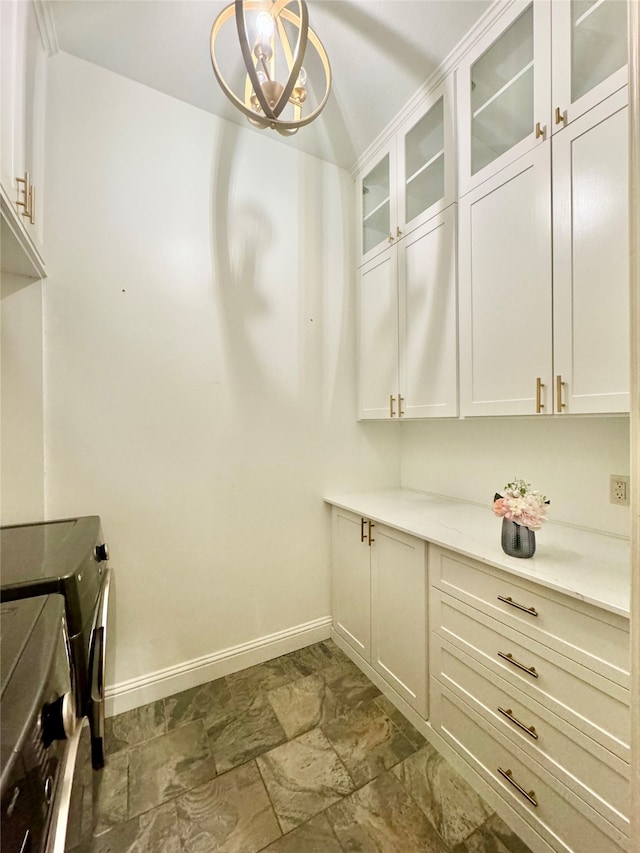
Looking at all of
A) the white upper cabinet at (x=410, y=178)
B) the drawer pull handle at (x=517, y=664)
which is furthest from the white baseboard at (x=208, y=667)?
the white upper cabinet at (x=410, y=178)

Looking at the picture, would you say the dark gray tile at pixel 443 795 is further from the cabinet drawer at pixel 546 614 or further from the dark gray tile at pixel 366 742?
the cabinet drawer at pixel 546 614

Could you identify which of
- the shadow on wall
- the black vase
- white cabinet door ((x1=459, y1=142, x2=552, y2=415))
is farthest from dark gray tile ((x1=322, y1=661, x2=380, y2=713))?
white cabinet door ((x1=459, y1=142, x2=552, y2=415))

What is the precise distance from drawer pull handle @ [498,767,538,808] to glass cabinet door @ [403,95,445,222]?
234cm

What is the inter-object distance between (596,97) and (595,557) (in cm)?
151

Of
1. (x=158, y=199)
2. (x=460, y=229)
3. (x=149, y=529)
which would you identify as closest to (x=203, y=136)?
(x=158, y=199)

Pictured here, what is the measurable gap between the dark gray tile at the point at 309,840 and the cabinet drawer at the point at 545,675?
73cm

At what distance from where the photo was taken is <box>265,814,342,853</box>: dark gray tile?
3.61 feet

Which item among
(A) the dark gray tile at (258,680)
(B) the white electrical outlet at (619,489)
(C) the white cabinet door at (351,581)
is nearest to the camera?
(B) the white electrical outlet at (619,489)

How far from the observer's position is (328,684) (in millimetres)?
1794

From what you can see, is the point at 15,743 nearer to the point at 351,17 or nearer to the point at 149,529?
the point at 149,529

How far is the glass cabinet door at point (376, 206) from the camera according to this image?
6.70 ft

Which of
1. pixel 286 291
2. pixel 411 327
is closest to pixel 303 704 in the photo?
pixel 411 327

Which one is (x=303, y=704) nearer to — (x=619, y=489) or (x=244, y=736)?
(x=244, y=736)

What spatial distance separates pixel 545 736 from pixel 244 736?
3.87 ft
